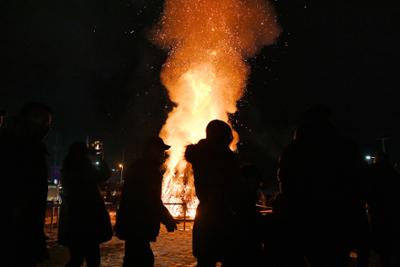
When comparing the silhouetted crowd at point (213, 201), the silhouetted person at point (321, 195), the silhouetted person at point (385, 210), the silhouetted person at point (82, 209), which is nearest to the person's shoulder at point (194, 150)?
the silhouetted crowd at point (213, 201)

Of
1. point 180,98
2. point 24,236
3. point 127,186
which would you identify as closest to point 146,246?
point 127,186

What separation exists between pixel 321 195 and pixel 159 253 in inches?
214

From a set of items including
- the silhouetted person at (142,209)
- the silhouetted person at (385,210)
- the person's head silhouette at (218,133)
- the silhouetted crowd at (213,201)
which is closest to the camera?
the silhouetted crowd at (213,201)

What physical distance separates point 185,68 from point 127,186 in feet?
47.8

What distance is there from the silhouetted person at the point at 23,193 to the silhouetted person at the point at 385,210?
478 centimetres

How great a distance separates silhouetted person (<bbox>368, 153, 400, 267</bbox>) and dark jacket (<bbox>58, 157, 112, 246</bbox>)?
394 cm

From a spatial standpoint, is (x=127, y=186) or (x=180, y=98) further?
(x=180, y=98)

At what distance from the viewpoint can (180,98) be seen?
1906cm

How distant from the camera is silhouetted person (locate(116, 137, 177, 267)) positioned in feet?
15.5

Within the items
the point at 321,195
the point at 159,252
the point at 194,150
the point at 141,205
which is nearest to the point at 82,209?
the point at 141,205

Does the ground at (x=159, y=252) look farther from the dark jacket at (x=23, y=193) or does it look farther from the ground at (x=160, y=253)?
the dark jacket at (x=23, y=193)

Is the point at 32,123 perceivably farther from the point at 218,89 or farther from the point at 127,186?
the point at 218,89

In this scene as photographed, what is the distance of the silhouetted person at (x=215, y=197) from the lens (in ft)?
12.8

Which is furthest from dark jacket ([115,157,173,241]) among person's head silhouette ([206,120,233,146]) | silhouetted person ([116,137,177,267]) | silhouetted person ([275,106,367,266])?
silhouetted person ([275,106,367,266])
